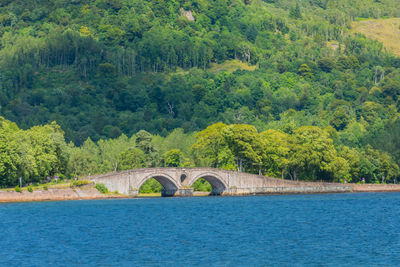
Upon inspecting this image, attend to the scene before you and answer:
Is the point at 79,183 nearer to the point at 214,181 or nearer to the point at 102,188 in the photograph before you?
the point at 102,188

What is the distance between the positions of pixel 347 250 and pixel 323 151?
83.3 meters

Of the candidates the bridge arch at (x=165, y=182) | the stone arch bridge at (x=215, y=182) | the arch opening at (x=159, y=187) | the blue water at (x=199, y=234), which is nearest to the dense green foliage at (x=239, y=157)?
the arch opening at (x=159, y=187)

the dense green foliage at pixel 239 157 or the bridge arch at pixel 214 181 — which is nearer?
the bridge arch at pixel 214 181

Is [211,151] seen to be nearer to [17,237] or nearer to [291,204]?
[291,204]

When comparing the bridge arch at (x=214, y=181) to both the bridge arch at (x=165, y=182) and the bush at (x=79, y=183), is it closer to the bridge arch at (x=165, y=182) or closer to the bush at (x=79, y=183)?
the bridge arch at (x=165, y=182)

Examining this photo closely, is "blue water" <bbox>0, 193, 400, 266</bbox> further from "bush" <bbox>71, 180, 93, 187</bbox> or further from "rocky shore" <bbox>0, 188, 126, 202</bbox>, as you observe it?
"bush" <bbox>71, 180, 93, 187</bbox>

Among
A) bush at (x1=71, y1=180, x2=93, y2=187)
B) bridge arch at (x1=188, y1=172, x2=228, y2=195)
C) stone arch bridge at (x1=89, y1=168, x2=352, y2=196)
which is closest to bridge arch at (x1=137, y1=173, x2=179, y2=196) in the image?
stone arch bridge at (x1=89, y1=168, x2=352, y2=196)

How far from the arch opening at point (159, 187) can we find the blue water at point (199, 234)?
18.1 metres

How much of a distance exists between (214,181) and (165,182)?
29.8 feet

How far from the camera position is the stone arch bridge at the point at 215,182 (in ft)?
401

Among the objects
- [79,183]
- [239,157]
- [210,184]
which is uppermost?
[239,157]

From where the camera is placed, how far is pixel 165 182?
427 feet

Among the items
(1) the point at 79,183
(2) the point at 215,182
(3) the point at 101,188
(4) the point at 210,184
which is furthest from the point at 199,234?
(4) the point at 210,184

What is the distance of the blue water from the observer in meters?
56.5
